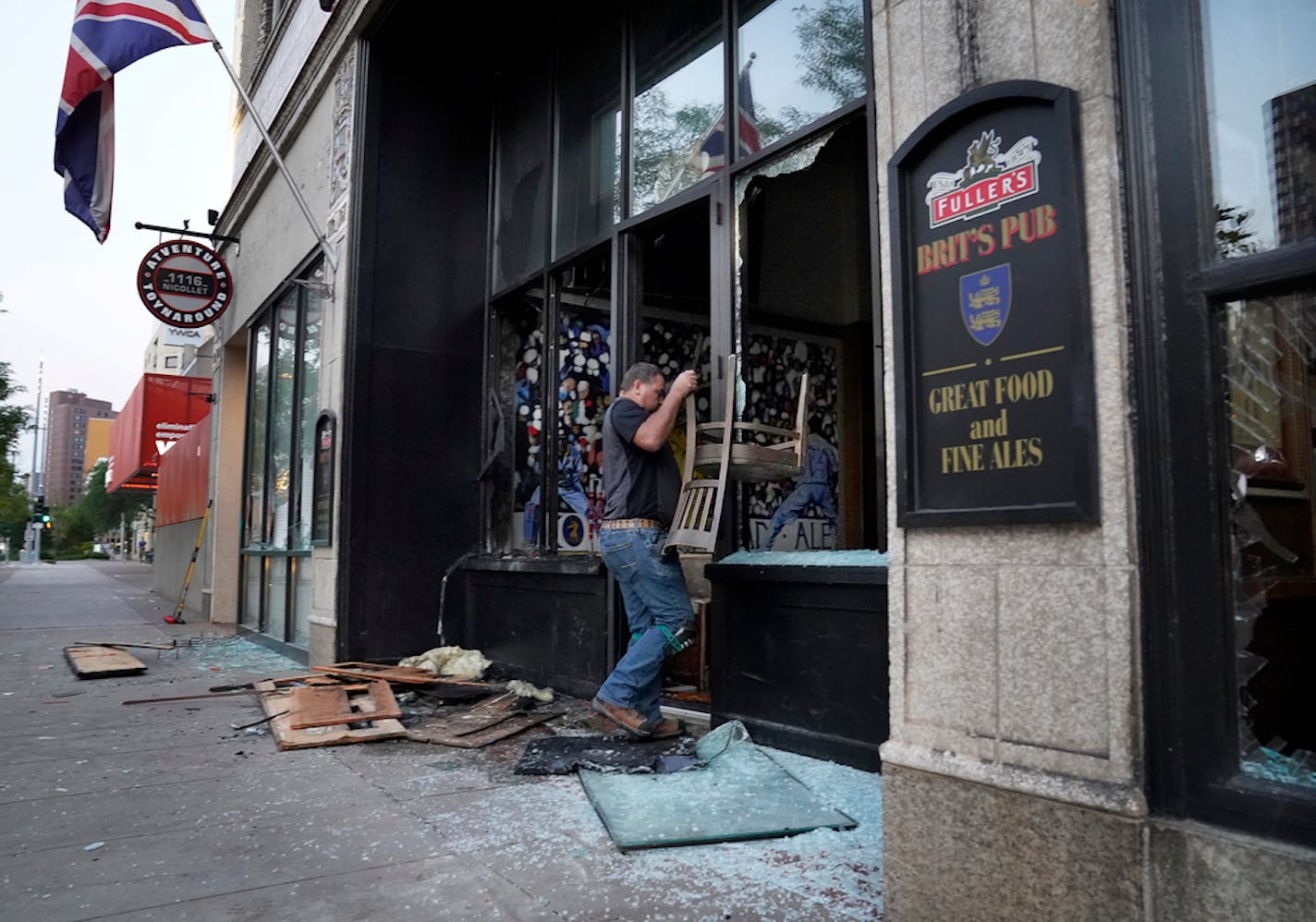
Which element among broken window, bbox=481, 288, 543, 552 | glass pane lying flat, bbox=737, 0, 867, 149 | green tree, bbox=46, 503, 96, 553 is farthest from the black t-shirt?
green tree, bbox=46, 503, 96, 553

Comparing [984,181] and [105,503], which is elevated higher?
[105,503]

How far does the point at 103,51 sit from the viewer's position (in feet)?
25.6

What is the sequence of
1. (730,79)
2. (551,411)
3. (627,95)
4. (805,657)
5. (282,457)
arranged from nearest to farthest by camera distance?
(805,657) → (730,79) → (627,95) → (551,411) → (282,457)

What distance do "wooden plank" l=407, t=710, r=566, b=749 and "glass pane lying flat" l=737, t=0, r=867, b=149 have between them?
3607 millimetres

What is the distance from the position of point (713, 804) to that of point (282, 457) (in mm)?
8206

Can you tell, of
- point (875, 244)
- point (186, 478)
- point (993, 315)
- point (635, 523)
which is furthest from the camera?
point (186, 478)

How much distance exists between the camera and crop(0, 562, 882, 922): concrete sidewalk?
2.89 meters

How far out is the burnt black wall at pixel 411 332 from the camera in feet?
24.7

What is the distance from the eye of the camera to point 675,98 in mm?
6012


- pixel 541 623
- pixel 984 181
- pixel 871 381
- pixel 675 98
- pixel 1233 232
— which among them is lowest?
pixel 541 623

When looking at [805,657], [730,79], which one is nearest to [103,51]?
[730,79]

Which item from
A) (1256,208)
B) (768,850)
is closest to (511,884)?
(768,850)

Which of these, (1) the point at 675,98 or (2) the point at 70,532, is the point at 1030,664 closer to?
(1) the point at 675,98

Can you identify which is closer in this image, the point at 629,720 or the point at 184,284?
the point at 629,720
